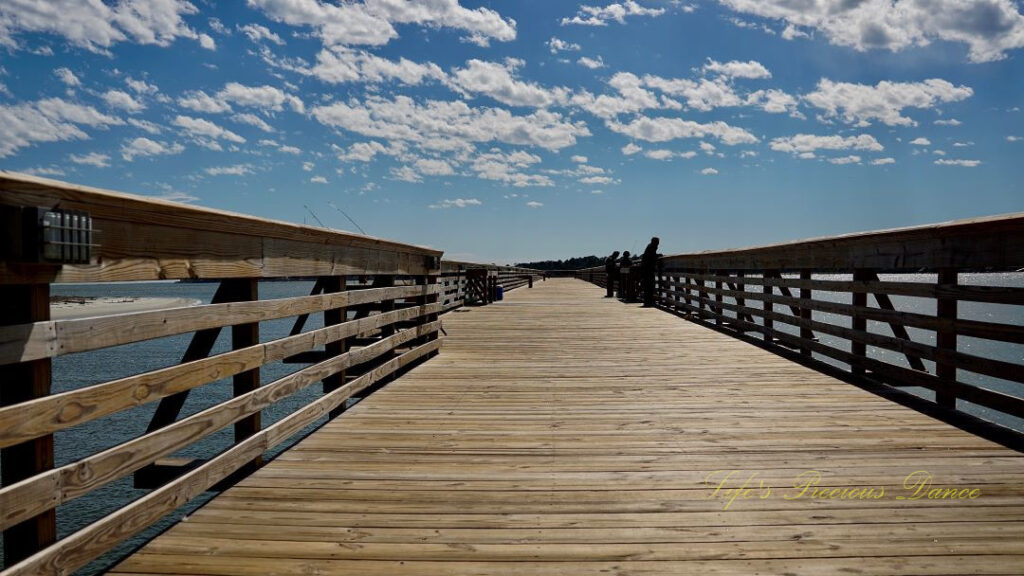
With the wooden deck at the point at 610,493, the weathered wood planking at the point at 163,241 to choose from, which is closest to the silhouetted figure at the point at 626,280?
the wooden deck at the point at 610,493

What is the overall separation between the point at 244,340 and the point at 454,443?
58.0 inches

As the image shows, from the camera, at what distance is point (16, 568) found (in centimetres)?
207

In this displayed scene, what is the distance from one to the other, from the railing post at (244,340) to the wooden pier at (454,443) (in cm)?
1

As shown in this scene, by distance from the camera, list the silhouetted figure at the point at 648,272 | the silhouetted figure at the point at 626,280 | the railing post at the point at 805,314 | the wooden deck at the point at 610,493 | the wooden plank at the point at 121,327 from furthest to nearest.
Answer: the silhouetted figure at the point at 626,280, the silhouetted figure at the point at 648,272, the railing post at the point at 805,314, the wooden deck at the point at 610,493, the wooden plank at the point at 121,327

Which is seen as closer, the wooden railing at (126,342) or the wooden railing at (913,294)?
the wooden railing at (126,342)

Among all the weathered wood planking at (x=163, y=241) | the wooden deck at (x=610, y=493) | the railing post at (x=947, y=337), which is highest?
the weathered wood planking at (x=163, y=241)

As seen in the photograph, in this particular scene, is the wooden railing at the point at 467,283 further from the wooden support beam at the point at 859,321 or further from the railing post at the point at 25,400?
the railing post at the point at 25,400

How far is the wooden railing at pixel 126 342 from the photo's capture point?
2139 millimetres

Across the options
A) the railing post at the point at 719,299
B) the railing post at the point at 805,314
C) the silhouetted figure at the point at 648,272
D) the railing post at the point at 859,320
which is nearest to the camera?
the railing post at the point at 859,320

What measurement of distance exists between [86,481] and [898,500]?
355cm

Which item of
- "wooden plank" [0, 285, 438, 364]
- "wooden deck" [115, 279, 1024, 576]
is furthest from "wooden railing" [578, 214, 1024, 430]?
"wooden plank" [0, 285, 438, 364]

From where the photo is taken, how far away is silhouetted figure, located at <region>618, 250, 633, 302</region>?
68.2 feet

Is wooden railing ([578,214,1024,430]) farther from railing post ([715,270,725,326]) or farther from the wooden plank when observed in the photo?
the wooden plank

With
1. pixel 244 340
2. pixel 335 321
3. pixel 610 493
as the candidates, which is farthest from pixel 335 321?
pixel 610 493
